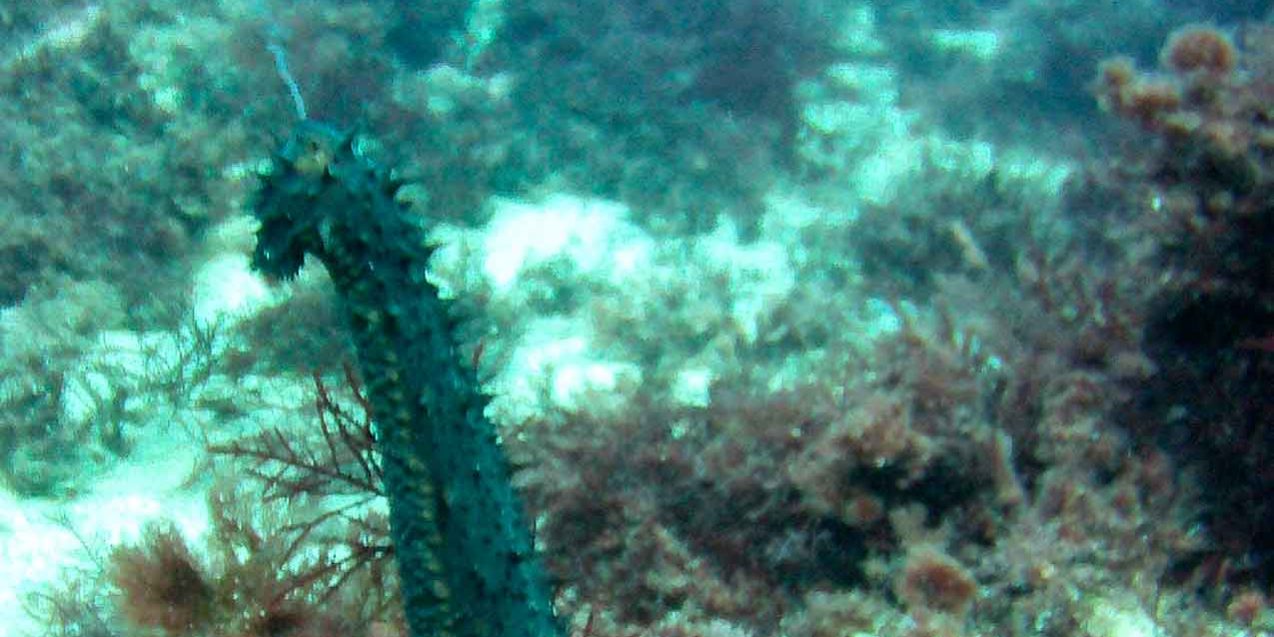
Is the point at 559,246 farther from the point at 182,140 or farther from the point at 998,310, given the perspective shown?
the point at 998,310

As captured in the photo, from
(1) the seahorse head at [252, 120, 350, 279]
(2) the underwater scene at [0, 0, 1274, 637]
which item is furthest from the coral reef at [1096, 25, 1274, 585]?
(1) the seahorse head at [252, 120, 350, 279]

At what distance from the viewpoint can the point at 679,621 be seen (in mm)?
2951

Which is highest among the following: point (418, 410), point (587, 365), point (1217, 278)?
point (587, 365)

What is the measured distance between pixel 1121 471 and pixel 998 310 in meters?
1.58

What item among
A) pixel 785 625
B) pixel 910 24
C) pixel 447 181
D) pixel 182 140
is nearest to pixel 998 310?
pixel 785 625

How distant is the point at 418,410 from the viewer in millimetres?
1936

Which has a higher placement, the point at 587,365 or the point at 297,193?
the point at 587,365

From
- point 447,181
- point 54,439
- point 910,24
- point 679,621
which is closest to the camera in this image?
point 679,621

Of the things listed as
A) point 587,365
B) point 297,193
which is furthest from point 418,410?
point 587,365

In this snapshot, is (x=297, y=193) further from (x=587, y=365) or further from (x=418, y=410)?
(x=587, y=365)

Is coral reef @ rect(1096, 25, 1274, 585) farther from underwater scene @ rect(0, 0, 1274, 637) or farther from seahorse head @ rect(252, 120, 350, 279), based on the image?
seahorse head @ rect(252, 120, 350, 279)

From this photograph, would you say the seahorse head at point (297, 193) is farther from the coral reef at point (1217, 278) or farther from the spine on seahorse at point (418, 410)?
the coral reef at point (1217, 278)

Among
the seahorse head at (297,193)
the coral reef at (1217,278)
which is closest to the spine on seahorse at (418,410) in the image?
the seahorse head at (297,193)

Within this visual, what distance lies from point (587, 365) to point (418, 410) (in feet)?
12.6
